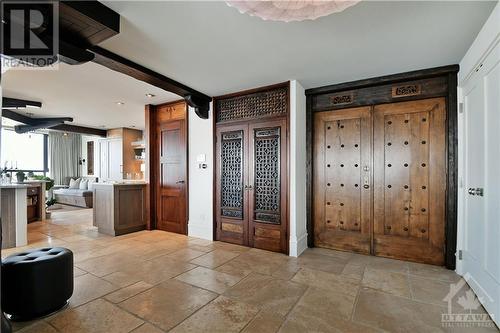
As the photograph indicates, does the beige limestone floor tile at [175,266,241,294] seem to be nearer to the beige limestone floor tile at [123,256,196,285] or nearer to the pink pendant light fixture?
the beige limestone floor tile at [123,256,196,285]

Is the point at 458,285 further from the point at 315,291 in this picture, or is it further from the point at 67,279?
the point at 67,279

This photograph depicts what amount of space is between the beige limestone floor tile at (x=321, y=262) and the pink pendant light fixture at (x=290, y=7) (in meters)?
2.76

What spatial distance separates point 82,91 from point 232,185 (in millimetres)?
3192

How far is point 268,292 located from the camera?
245 centimetres

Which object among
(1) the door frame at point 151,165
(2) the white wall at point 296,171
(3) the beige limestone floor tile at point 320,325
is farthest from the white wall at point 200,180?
(3) the beige limestone floor tile at point 320,325

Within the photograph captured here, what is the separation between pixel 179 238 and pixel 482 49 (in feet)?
15.7

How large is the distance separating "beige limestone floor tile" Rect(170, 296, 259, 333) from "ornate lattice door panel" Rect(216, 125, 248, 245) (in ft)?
5.82

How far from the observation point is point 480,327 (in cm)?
192

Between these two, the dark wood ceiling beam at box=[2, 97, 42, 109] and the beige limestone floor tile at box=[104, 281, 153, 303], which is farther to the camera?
the dark wood ceiling beam at box=[2, 97, 42, 109]

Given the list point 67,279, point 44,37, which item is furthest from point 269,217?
point 44,37

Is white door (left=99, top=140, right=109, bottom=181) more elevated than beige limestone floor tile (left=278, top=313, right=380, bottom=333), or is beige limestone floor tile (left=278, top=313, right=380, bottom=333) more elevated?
white door (left=99, top=140, right=109, bottom=181)

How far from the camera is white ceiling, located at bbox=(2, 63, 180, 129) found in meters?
3.53

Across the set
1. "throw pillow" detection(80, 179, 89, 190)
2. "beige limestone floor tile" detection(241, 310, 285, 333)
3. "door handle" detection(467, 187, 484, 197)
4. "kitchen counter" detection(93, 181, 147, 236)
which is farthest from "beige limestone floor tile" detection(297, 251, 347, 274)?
"throw pillow" detection(80, 179, 89, 190)

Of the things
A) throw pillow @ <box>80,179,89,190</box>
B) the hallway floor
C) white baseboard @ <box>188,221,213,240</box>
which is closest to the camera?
the hallway floor
